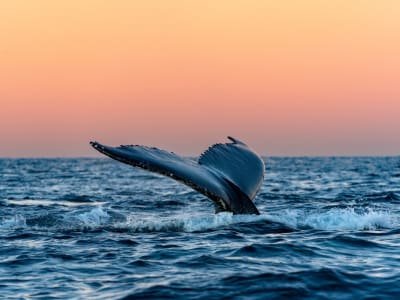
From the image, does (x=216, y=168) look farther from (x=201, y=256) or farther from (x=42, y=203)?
(x=42, y=203)

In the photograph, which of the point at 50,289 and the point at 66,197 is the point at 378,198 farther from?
the point at 50,289

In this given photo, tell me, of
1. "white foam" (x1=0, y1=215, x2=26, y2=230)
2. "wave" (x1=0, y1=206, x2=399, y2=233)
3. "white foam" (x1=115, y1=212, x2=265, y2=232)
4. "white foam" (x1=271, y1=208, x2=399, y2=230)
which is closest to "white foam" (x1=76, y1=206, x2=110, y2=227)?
"wave" (x1=0, y1=206, x2=399, y2=233)

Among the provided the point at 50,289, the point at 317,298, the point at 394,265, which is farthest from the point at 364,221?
the point at 50,289

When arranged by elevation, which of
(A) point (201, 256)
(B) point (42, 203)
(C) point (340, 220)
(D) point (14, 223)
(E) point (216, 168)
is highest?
(E) point (216, 168)

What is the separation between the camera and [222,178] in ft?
28.2

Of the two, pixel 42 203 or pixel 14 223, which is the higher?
pixel 42 203

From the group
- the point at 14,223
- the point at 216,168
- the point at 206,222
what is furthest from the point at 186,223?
the point at 14,223

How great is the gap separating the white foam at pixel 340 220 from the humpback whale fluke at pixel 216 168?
1.45 meters

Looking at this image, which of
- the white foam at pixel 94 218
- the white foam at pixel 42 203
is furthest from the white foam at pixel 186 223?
the white foam at pixel 42 203

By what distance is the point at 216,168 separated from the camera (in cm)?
890

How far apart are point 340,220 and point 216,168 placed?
3503 millimetres

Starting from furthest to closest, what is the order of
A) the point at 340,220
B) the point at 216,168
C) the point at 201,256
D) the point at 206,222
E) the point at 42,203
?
the point at 42,203 → the point at 340,220 → the point at 206,222 → the point at 216,168 → the point at 201,256

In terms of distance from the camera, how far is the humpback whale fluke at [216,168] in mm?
7539

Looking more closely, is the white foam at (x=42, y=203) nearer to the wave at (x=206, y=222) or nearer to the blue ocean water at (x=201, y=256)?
the blue ocean water at (x=201, y=256)
